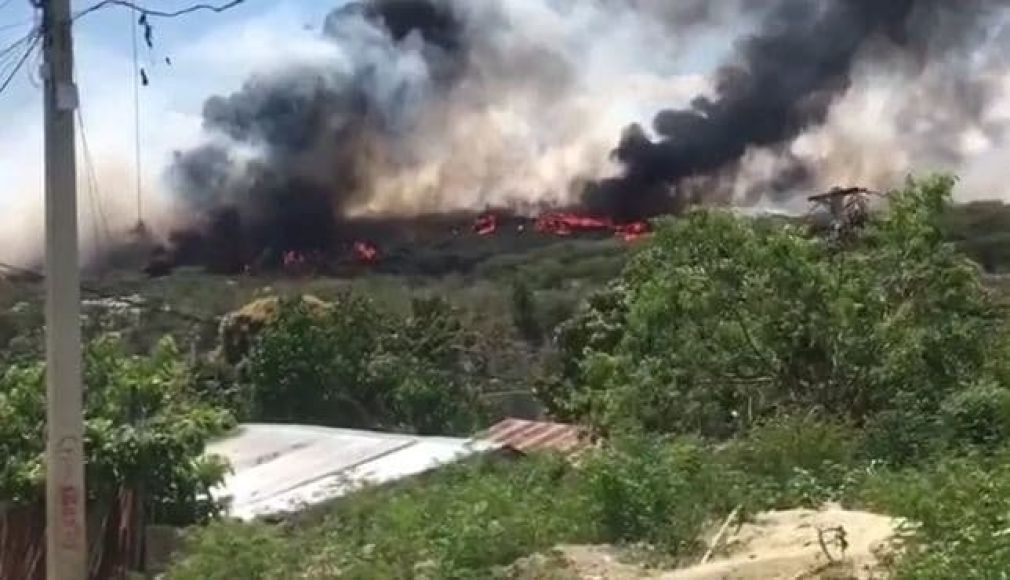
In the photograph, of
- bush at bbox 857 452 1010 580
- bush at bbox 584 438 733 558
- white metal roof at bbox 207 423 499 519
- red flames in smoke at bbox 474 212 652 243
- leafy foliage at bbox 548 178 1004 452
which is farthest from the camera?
red flames in smoke at bbox 474 212 652 243

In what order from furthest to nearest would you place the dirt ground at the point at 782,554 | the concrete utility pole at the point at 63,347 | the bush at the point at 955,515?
the concrete utility pole at the point at 63,347
the dirt ground at the point at 782,554
the bush at the point at 955,515

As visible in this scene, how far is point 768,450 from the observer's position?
10.7m

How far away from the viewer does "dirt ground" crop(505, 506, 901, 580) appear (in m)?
7.59

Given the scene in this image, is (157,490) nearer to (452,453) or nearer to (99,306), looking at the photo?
(452,453)

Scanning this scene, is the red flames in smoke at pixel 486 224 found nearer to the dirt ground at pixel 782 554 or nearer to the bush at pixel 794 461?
the bush at pixel 794 461

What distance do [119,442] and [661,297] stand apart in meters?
4.95

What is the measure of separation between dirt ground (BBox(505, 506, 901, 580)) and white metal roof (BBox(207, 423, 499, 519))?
6.36 metres

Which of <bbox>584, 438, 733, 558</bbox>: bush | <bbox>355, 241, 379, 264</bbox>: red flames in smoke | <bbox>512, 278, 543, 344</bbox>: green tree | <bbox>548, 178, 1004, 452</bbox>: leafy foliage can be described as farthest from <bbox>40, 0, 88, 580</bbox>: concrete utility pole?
<bbox>355, 241, 379, 264</bbox>: red flames in smoke

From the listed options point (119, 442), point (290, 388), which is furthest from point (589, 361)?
point (290, 388)

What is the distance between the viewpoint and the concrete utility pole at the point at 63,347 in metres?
10.2

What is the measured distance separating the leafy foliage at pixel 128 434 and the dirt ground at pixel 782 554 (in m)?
5.80

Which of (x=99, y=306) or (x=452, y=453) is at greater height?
(x=99, y=306)

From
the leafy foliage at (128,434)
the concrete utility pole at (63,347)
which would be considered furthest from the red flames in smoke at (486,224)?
the concrete utility pole at (63,347)

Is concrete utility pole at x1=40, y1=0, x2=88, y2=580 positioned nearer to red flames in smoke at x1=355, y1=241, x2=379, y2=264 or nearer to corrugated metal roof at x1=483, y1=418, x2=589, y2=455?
corrugated metal roof at x1=483, y1=418, x2=589, y2=455
